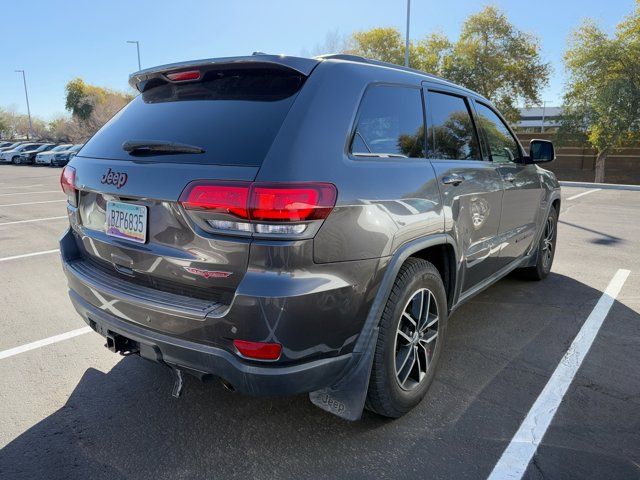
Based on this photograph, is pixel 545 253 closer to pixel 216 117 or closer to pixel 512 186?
pixel 512 186

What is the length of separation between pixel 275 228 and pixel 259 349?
0.50 m

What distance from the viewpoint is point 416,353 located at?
275 cm

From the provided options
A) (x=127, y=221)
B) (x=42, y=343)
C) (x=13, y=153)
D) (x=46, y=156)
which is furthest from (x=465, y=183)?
(x=13, y=153)

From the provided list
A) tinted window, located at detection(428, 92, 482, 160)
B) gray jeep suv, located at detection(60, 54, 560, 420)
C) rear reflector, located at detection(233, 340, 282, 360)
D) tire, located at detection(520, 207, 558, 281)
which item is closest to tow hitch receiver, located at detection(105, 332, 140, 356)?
gray jeep suv, located at detection(60, 54, 560, 420)

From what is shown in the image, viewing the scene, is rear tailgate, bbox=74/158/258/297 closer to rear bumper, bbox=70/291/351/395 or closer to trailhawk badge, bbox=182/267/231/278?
trailhawk badge, bbox=182/267/231/278

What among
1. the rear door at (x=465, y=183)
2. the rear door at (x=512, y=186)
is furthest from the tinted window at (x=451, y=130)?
the rear door at (x=512, y=186)

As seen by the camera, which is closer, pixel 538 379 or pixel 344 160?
pixel 344 160

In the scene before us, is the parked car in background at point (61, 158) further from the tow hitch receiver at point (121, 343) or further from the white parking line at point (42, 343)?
the tow hitch receiver at point (121, 343)

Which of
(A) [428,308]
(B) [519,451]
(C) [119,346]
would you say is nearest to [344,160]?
(A) [428,308]

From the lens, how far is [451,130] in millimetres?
3291

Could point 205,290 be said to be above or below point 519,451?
above

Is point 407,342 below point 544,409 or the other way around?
the other way around

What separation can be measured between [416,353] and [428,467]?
62cm

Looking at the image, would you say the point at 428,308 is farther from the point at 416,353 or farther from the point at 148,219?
the point at 148,219
